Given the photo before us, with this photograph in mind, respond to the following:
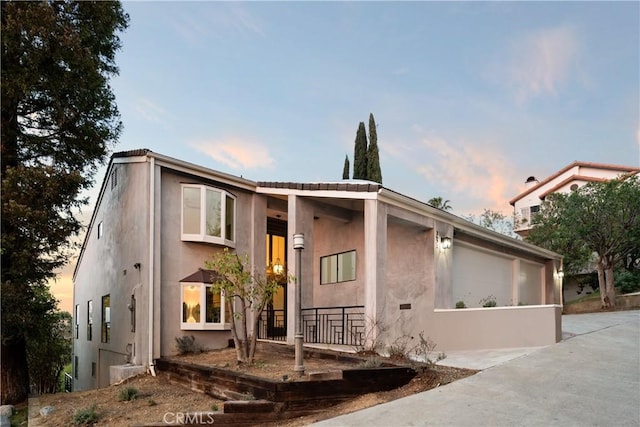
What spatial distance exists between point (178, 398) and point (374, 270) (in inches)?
188

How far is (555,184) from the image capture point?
35.1 m

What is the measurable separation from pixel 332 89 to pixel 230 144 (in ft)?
14.8

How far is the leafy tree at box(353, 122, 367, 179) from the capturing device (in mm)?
26703

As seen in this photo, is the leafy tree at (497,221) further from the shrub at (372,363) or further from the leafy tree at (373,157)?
the shrub at (372,363)

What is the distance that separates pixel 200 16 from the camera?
14.0 metres

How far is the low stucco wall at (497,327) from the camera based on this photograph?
1020cm

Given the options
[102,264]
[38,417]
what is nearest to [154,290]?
[38,417]

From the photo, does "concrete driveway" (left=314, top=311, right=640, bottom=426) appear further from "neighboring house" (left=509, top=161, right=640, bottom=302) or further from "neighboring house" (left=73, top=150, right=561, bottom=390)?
"neighboring house" (left=509, top=161, right=640, bottom=302)

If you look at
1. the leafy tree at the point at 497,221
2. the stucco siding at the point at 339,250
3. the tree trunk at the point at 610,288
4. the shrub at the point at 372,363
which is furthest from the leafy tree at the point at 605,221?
the shrub at the point at 372,363

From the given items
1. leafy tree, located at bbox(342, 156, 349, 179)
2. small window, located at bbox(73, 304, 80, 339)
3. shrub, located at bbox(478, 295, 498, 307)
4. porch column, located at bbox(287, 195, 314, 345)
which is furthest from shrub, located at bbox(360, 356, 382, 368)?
leafy tree, located at bbox(342, 156, 349, 179)

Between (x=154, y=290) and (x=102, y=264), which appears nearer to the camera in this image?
(x=154, y=290)

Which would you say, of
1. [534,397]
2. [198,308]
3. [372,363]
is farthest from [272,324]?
[534,397]

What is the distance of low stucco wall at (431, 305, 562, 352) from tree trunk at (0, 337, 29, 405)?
9798 millimetres

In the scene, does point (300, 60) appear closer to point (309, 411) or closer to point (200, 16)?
point (200, 16)
